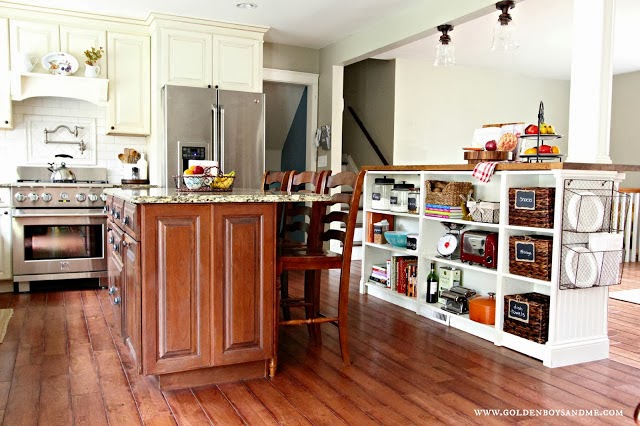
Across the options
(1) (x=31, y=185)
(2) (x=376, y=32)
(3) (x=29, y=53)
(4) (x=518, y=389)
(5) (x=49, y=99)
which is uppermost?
(2) (x=376, y=32)

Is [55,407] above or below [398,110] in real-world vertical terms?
below

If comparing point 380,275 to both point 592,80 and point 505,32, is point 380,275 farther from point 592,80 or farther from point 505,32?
point 592,80

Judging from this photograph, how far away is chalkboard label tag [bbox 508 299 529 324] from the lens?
3.12 meters

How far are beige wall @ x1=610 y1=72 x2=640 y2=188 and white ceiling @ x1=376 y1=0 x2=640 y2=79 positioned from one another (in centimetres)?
26

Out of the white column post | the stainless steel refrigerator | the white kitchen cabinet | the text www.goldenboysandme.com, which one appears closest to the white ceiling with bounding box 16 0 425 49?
the stainless steel refrigerator

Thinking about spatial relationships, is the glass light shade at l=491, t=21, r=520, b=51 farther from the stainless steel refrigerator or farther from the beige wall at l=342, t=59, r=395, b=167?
the beige wall at l=342, t=59, r=395, b=167

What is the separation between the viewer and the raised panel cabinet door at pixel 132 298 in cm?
243

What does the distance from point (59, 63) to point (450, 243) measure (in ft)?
12.3

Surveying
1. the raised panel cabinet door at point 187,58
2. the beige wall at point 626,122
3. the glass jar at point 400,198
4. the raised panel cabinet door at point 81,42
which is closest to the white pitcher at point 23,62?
the raised panel cabinet door at point 81,42

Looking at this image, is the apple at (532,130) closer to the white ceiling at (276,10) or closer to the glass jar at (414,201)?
the glass jar at (414,201)

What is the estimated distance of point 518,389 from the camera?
104 inches

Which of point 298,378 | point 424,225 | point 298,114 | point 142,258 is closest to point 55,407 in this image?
point 142,258

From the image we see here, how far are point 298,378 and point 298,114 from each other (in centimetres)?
513

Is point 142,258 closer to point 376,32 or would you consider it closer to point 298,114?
point 376,32
